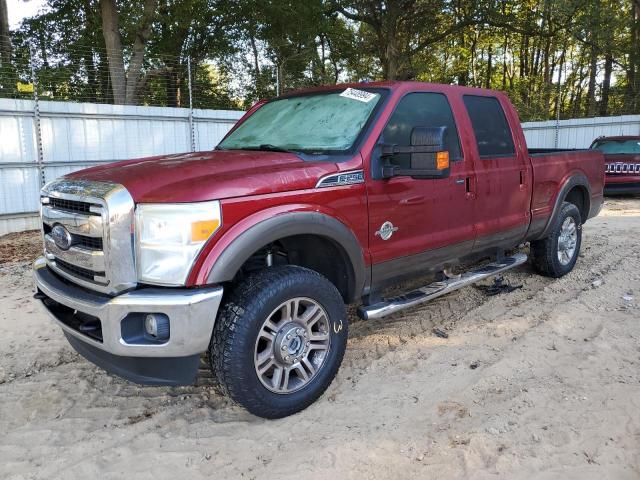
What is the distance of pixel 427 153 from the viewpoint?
10.7 ft

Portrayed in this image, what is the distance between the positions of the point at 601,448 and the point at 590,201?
13.3ft

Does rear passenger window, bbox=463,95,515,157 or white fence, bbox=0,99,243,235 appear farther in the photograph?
white fence, bbox=0,99,243,235

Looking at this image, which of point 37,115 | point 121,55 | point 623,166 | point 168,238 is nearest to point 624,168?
point 623,166

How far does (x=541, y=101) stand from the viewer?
73.6 feet

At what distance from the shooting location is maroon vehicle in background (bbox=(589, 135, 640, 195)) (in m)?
12.0

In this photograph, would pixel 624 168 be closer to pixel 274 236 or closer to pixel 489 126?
pixel 489 126

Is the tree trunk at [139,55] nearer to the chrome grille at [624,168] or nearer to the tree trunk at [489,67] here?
the chrome grille at [624,168]

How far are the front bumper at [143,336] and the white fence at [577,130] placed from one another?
16.9m

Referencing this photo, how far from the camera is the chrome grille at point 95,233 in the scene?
2648mm

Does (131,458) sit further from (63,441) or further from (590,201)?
(590,201)

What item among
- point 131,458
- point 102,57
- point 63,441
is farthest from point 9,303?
point 102,57

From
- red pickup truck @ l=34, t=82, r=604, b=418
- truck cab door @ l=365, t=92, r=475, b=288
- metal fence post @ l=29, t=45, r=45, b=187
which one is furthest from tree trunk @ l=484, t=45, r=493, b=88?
truck cab door @ l=365, t=92, r=475, b=288

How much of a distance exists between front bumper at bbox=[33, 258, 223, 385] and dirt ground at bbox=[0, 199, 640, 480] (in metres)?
0.41

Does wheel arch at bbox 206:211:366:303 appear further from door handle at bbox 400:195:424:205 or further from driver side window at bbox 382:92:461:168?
driver side window at bbox 382:92:461:168
